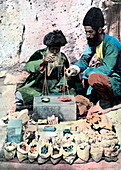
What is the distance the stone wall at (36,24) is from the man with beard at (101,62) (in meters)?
0.34

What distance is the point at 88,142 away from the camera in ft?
15.6

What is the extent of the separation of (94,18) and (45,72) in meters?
1.34

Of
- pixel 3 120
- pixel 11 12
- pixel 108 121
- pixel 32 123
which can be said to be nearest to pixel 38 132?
pixel 32 123

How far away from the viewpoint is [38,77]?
19.6 feet

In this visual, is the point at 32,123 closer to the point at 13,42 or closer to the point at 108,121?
the point at 108,121

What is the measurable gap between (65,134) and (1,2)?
2.98 meters

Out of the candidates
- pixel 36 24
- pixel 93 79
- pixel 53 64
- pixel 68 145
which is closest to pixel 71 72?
pixel 53 64

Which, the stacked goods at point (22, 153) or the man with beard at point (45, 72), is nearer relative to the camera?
the stacked goods at point (22, 153)

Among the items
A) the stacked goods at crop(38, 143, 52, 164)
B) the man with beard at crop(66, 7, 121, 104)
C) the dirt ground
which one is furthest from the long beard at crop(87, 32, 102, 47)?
the stacked goods at crop(38, 143, 52, 164)

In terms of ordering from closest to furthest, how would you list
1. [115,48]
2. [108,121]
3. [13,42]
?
[108,121] < [115,48] < [13,42]

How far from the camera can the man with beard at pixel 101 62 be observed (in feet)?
17.4

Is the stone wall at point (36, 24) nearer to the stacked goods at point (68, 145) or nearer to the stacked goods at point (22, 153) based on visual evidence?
the stacked goods at point (68, 145)

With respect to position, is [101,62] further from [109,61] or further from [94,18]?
[94,18]

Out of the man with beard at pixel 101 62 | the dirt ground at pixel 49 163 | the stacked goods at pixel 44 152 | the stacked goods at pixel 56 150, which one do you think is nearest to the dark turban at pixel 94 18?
the man with beard at pixel 101 62
